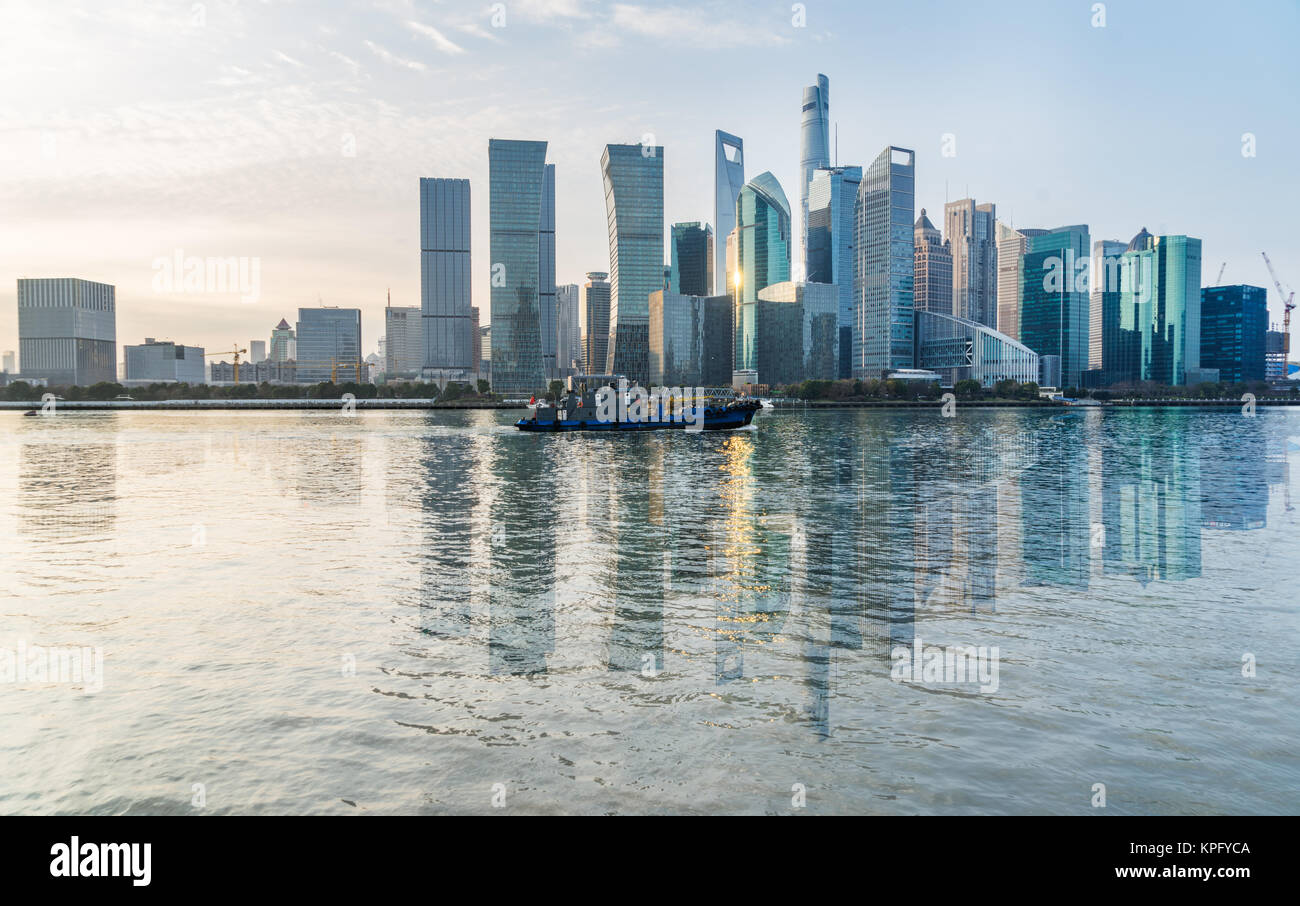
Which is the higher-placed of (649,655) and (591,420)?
(591,420)

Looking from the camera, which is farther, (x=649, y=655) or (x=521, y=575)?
(x=521, y=575)

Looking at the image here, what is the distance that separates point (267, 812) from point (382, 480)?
177 feet

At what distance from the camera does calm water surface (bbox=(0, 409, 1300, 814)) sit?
1341 cm

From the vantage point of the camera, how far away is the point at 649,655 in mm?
19844

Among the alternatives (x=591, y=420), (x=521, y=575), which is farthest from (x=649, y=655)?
(x=591, y=420)

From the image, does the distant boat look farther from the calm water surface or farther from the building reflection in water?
the calm water surface

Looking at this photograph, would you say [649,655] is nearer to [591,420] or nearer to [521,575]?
[521,575]

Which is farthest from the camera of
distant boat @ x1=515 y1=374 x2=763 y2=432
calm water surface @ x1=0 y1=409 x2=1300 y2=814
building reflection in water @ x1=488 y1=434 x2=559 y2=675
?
distant boat @ x1=515 y1=374 x2=763 y2=432

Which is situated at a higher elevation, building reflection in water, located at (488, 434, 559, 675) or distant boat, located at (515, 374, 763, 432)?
distant boat, located at (515, 374, 763, 432)

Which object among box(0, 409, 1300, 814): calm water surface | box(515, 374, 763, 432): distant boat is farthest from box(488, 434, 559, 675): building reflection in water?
box(515, 374, 763, 432): distant boat

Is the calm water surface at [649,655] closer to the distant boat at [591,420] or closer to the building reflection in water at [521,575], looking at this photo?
the building reflection in water at [521,575]

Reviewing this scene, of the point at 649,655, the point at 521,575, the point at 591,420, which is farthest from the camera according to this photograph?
the point at 591,420
